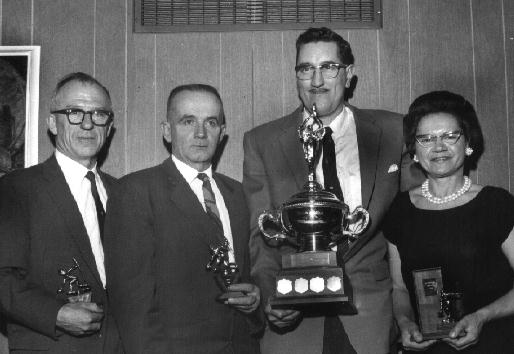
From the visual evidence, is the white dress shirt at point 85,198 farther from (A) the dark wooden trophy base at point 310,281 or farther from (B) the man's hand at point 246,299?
(A) the dark wooden trophy base at point 310,281

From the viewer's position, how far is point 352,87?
129 inches

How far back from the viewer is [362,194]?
8.35 feet

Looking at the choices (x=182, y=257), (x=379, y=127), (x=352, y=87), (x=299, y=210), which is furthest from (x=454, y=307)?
(x=352, y=87)

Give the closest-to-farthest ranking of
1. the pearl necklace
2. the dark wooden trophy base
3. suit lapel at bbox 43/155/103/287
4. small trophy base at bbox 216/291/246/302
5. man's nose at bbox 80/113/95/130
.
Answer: the dark wooden trophy base < small trophy base at bbox 216/291/246/302 < suit lapel at bbox 43/155/103/287 < the pearl necklace < man's nose at bbox 80/113/95/130

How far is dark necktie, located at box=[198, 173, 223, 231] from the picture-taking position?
252 cm

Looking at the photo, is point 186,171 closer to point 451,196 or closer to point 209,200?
point 209,200

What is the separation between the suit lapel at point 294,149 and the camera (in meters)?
2.57

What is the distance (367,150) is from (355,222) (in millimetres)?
357

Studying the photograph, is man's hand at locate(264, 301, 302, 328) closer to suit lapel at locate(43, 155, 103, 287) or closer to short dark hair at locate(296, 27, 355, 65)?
suit lapel at locate(43, 155, 103, 287)

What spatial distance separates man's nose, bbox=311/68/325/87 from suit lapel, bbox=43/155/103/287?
102 centimetres

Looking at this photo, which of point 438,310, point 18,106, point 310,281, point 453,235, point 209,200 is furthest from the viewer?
point 18,106

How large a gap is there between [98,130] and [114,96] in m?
0.63

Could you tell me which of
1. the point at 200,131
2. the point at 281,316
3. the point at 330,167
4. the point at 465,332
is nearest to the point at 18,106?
the point at 200,131

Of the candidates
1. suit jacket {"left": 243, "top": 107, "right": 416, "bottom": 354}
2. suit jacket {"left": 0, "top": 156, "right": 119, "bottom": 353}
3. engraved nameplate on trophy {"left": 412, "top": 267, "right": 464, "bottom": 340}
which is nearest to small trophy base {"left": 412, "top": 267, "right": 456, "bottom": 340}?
engraved nameplate on trophy {"left": 412, "top": 267, "right": 464, "bottom": 340}
